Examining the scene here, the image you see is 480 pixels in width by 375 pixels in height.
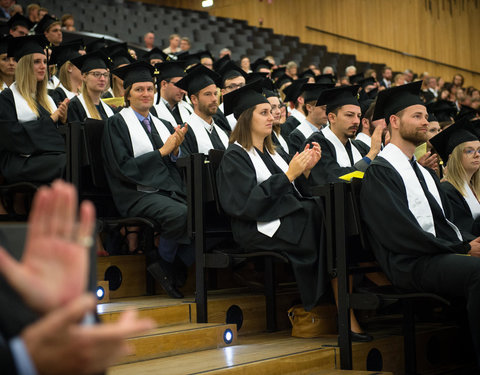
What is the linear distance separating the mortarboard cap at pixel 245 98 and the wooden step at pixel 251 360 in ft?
5.56

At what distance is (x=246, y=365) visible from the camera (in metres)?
3.32

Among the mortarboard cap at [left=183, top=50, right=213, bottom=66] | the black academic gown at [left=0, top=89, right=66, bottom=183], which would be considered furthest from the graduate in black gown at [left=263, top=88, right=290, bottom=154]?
the mortarboard cap at [left=183, top=50, right=213, bottom=66]

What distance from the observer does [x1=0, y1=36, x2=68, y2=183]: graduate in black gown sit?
5.37 metres

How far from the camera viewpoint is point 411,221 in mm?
3760

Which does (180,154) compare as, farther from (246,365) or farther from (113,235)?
(246,365)

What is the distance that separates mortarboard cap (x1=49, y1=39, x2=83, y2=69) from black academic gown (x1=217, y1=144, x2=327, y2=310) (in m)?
3.40

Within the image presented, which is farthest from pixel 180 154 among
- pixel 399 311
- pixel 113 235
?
pixel 399 311

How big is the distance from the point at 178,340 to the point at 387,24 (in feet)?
60.5

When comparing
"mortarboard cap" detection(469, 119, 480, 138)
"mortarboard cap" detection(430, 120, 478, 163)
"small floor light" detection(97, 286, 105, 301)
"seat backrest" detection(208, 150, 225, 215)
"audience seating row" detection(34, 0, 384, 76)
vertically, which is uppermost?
"audience seating row" detection(34, 0, 384, 76)

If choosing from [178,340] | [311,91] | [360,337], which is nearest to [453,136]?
[360,337]

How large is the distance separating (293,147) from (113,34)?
8.93 meters

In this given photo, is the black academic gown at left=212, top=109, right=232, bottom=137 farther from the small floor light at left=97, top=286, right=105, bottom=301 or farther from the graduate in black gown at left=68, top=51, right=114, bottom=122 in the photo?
the small floor light at left=97, top=286, right=105, bottom=301

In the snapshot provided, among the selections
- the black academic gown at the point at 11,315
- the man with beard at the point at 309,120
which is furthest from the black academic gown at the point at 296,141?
the black academic gown at the point at 11,315

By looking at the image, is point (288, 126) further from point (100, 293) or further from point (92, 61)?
point (100, 293)
